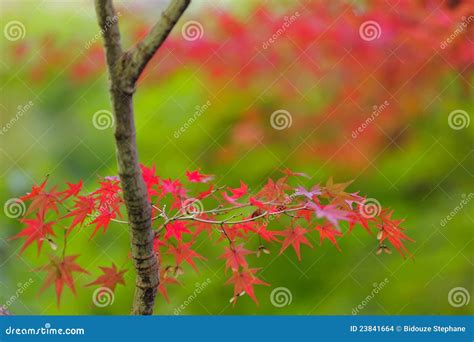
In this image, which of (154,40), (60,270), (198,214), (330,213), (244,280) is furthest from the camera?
(244,280)

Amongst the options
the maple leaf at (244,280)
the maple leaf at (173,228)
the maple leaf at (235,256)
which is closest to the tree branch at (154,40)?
the maple leaf at (173,228)

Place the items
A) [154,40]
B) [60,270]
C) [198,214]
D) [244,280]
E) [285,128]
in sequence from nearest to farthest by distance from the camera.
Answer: [154,40] < [60,270] < [198,214] < [244,280] < [285,128]

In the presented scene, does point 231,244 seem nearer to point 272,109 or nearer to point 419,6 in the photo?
point 272,109

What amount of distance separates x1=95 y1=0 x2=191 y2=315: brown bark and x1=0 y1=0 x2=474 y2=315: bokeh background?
97cm

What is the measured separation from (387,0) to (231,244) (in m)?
1.35

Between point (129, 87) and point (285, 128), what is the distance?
1248 millimetres

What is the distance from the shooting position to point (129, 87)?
174 centimetres

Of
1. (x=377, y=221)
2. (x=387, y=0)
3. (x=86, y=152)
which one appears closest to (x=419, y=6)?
(x=387, y=0)

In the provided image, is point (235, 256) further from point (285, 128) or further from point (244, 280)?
point (285, 128)

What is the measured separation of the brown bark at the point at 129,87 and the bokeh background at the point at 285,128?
0.97m

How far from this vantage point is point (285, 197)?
2143 millimetres

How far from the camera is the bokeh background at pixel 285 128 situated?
2.80 m

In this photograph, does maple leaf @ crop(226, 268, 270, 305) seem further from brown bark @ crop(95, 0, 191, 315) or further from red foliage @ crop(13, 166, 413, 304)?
brown bark @ crop(95, 0, 191, 315)

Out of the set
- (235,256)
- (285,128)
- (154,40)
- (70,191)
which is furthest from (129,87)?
(285,128)
